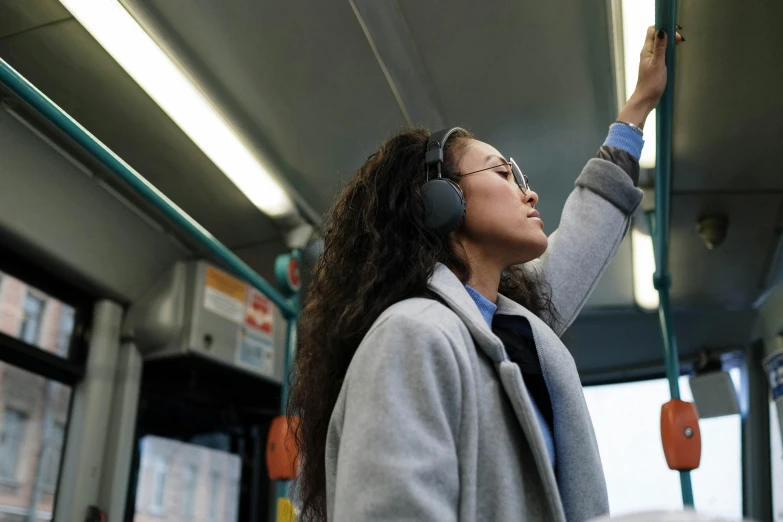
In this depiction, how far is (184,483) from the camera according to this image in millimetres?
4176

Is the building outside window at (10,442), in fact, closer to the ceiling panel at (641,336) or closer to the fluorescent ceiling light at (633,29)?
the fluorescent ceiling light at (633,29)

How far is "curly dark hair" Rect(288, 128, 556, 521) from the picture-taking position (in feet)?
4.08

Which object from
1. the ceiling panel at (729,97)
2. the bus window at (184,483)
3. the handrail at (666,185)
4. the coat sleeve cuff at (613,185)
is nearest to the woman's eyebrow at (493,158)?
the coat sleeve cuff at (613,185)

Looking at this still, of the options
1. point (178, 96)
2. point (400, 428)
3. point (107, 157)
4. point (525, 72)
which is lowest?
point (400, 428)

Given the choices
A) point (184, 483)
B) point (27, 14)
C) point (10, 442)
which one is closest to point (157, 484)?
point (184, 483)

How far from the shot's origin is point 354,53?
2.79 meters

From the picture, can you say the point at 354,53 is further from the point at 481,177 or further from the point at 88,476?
the point at 88,476

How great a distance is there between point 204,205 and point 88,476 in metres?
1.34

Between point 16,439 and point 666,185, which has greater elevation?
point 666,185

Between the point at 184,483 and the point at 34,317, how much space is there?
4.22 ft

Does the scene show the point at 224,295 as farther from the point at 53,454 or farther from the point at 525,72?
the point at 525,72

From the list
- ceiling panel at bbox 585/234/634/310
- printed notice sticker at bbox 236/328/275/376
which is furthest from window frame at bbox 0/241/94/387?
ceiling panel at bbox 585/234/634/310

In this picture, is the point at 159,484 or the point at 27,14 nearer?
the point at 27,14

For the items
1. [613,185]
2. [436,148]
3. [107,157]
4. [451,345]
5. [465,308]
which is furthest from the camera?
[107,157]
